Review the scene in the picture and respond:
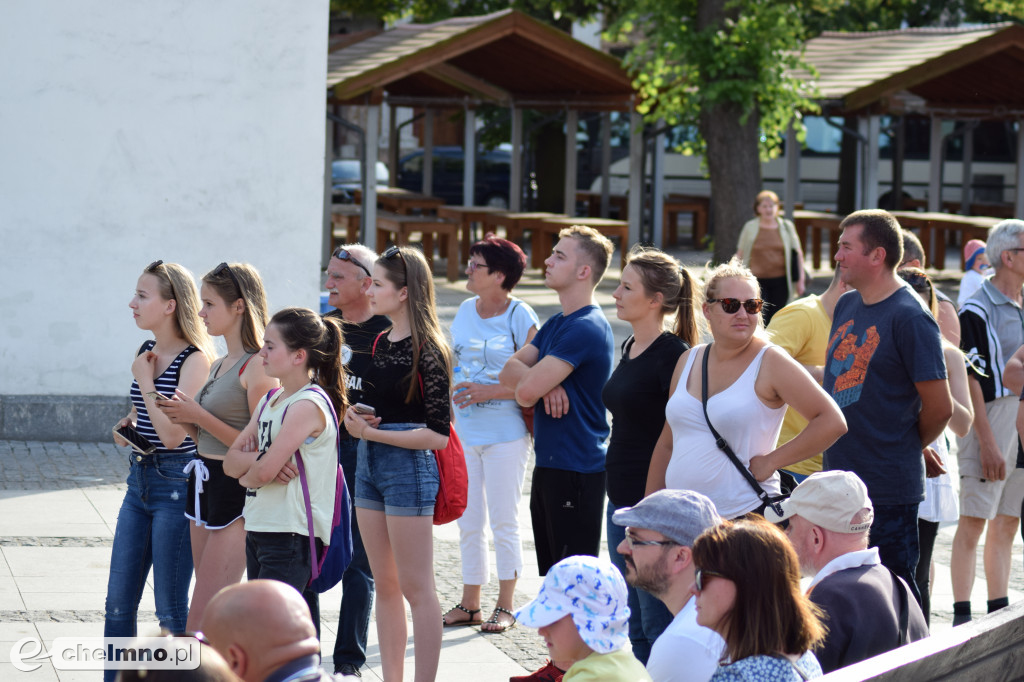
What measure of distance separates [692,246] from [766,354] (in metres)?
23.6

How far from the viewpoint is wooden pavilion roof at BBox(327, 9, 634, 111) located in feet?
61.6

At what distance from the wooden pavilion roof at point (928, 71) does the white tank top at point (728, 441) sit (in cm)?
1762

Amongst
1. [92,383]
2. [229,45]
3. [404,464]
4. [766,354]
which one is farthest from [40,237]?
[766,354]

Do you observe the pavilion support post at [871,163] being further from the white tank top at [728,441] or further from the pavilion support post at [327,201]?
the white tank top at [728,441]

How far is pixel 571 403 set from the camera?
5426 mm

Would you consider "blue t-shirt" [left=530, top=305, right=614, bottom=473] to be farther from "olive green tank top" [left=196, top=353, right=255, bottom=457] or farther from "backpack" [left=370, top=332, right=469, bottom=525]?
"olive green tank top" [left=196, top=353, right=255, bottom=457]

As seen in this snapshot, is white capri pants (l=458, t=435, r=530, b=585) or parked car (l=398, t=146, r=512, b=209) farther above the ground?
parked car (l=398, t=146, r=512, b=209)

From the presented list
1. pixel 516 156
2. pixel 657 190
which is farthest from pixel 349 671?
pixel 657 190

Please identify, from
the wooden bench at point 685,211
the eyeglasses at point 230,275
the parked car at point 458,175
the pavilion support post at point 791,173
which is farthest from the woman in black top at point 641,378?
the parked car at point 458,175

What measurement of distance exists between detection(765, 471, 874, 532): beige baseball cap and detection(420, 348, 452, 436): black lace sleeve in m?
1.36

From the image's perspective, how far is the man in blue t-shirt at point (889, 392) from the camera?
16.0ft

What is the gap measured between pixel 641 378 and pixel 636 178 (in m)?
17.9

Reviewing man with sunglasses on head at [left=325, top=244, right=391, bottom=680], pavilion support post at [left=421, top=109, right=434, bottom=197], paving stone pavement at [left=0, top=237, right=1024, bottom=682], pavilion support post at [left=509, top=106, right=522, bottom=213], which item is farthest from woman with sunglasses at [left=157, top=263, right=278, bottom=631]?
pavilion support post at [left=421, top=109, right=434, bottom=197]

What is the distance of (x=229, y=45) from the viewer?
10.2 m
